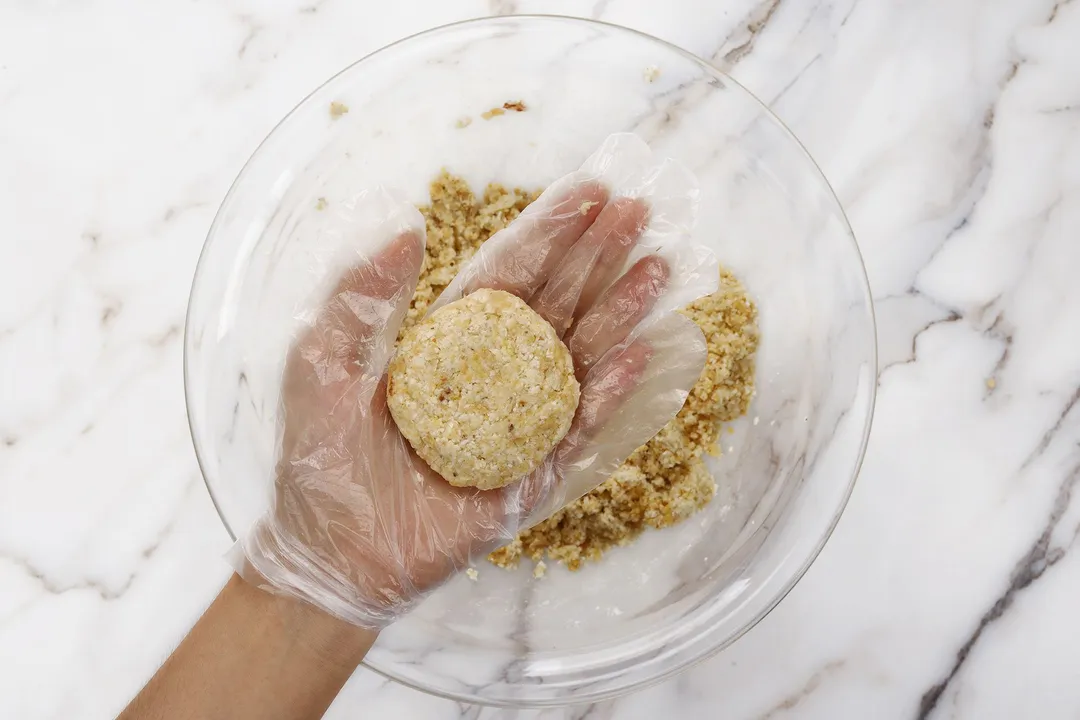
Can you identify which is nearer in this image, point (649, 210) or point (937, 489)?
point (649, 210)

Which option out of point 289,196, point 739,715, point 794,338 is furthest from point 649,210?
point 739,715

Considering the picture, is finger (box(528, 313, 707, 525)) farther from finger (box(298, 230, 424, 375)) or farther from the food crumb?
finger (box(298, 230, 424, 375))

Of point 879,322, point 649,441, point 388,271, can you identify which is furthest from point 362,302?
point 879,322

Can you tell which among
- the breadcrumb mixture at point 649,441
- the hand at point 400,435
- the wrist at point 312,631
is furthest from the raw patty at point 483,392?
the wrist at point 312,631

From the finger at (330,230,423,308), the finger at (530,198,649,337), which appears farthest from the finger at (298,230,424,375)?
the finger at (530,198,649,337)

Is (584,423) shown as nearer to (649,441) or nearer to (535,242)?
(649,441)

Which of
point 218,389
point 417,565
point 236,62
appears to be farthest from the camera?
point 236,62

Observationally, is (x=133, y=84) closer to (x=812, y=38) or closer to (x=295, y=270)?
(x=295, y=270)

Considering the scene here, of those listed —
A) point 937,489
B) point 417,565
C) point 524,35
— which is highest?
point 524,35
